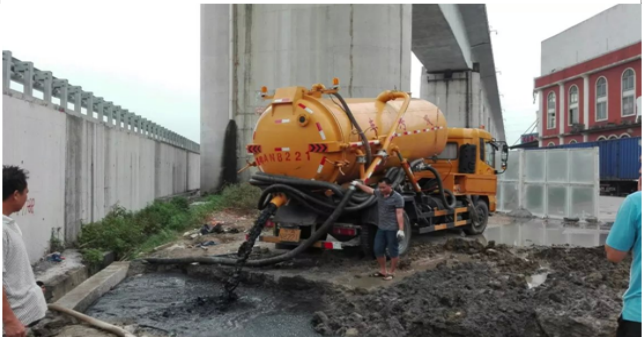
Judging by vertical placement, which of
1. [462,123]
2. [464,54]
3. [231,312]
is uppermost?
[464,54]

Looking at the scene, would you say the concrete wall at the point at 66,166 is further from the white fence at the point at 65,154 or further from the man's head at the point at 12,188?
A: the man's head at the point at 12,188

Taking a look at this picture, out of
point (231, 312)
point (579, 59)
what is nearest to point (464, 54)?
point (579, 59)

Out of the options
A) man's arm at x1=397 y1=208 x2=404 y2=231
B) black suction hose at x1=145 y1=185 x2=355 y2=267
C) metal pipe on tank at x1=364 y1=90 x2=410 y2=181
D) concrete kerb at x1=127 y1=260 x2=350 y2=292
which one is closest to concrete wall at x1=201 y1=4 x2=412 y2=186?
metal pipe on tank at x1=364 y1=90 x2=410 y2=181

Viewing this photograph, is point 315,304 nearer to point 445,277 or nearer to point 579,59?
point 445,277

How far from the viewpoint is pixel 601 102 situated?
37000 millimetres

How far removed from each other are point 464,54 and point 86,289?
24837 mm

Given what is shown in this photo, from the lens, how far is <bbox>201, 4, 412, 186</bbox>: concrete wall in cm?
1750

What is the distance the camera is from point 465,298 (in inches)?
228

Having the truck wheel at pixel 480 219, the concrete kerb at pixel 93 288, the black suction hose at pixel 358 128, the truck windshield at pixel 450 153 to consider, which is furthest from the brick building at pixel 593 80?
the concrete kerb at pixel 93 288

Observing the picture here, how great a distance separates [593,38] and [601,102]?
545 centimetres

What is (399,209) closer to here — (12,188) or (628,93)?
(12,188)

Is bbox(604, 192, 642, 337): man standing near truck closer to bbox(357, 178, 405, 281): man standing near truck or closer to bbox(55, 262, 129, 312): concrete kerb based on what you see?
bbox(357, 178, 405, 281): man standing near truck

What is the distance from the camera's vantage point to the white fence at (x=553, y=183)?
15227 mm

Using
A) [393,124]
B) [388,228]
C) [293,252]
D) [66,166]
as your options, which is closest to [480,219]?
[393,124]
